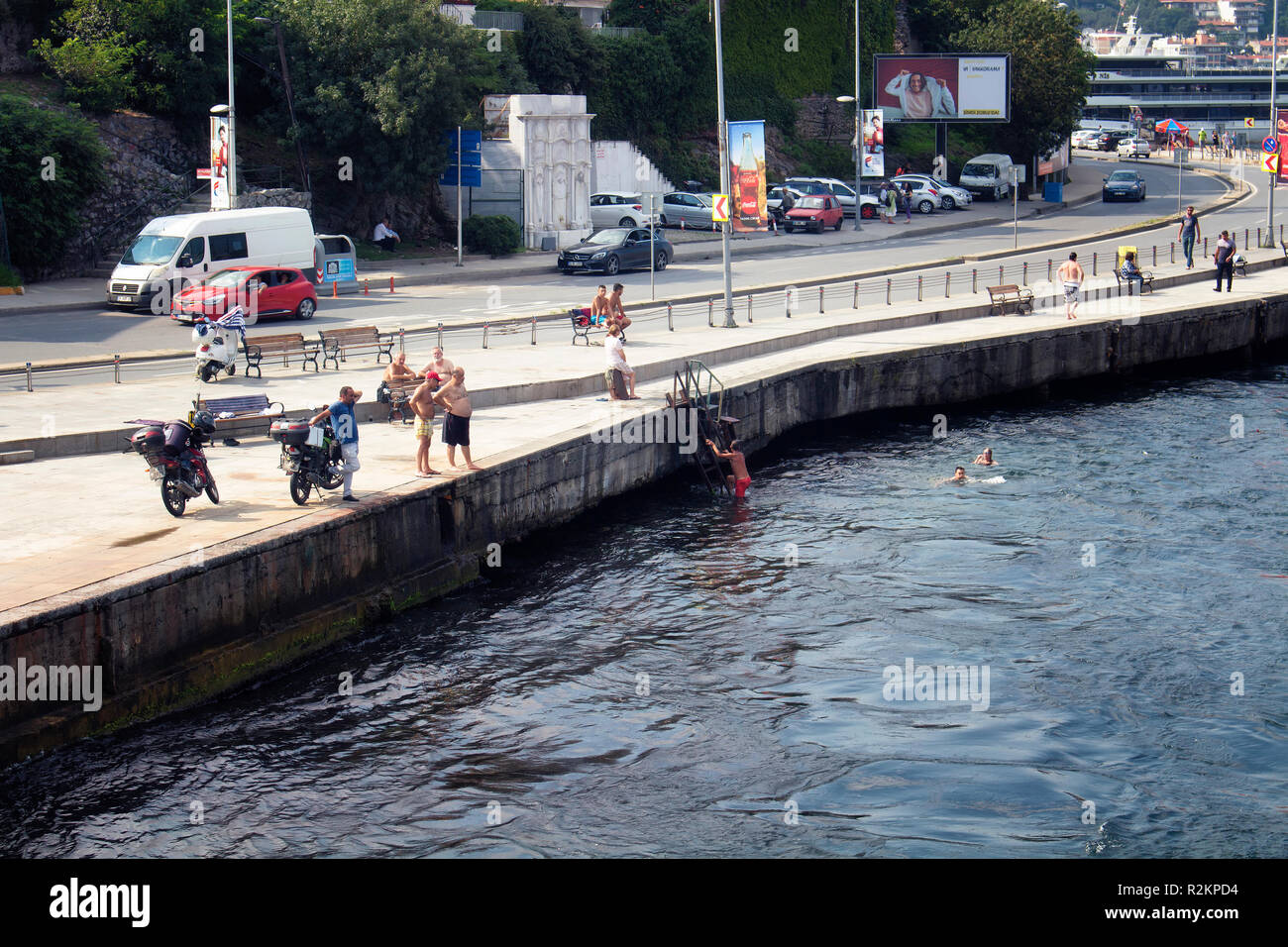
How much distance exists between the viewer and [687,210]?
190ft

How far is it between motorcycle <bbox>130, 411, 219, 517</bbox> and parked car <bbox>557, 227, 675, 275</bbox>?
93.7ft

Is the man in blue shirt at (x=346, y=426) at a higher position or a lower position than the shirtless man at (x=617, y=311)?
lower

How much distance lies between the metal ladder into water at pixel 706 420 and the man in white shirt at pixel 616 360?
740mm

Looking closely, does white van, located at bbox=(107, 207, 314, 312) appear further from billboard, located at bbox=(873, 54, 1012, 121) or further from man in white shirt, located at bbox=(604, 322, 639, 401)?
billboard, located at bbox=(873, 54, 1012, 121)

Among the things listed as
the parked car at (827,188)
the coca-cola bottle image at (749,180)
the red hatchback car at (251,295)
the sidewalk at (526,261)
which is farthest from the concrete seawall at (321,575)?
the parked car at (827,188)

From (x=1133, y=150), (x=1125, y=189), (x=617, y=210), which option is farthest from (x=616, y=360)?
(x=1133, y=150)

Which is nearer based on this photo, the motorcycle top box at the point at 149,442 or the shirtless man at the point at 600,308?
the motorcycle top box at the point at 149,442

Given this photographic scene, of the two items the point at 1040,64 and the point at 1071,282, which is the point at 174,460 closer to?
the point at 1071,282

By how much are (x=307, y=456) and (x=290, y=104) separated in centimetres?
3282

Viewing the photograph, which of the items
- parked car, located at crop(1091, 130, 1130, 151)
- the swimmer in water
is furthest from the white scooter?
parked car, located at crop(1091, 130, 1130, 151)

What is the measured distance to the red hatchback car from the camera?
1325 inches

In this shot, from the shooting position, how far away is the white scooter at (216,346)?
1033 inches

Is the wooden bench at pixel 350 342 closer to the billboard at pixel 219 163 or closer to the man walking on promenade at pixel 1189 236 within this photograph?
the billboard at pixel 219 163
